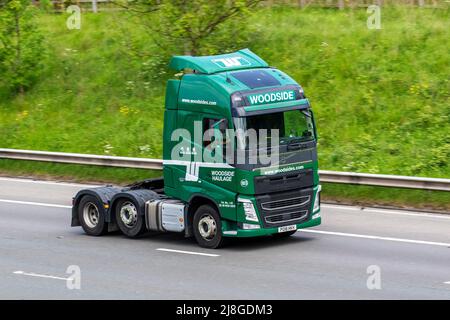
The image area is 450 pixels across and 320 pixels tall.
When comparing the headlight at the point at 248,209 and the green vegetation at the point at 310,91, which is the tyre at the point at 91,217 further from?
the green vegetation at the point at 310,91

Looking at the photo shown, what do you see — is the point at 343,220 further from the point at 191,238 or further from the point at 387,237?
the point at 191,238

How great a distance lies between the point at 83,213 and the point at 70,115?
37.4ft

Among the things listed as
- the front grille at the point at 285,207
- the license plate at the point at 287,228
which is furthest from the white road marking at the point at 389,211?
the license plate at the point at 287,228

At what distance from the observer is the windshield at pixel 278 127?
59.0 feet

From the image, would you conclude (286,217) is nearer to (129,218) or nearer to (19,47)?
(129,218)

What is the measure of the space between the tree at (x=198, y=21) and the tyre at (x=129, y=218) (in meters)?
9.57

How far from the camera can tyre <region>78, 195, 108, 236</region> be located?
20219 mm

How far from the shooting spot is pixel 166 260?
18.0 m

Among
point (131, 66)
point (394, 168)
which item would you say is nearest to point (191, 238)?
point (394, 168)

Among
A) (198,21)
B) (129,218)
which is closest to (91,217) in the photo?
(129,218)

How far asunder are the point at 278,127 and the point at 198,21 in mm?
11029

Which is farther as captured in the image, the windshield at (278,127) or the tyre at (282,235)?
the tyre at (282,235)

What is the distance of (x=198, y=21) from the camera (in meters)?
28.8

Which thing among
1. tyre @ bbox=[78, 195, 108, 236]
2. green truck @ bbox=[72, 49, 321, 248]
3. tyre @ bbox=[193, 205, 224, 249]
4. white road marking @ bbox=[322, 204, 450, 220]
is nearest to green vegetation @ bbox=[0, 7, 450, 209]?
white road marking @ bbox=[322, 204, 450, 220]
